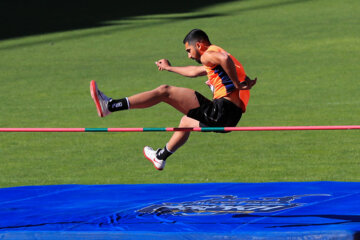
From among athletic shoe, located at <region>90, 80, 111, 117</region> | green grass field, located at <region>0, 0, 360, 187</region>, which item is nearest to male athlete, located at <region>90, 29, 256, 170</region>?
athletic shoe, located at <region>90, 80, 111, 117</region>

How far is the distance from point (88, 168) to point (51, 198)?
320cm

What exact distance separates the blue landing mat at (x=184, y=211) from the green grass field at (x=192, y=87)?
6.31ft

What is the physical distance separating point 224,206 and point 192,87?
10.8m

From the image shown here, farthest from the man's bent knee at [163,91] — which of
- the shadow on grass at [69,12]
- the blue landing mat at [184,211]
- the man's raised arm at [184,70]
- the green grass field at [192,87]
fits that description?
the shadow on grass at [69,12]

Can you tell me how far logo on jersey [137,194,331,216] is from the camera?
347 inches

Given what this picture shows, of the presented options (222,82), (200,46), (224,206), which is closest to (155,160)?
(224,206)

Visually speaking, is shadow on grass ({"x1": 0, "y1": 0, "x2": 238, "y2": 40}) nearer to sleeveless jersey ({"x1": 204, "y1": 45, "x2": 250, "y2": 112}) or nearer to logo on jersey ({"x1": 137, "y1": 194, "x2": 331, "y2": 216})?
logo on jersey ({"x1": 137, "y1": 194, "x2": 331, "y2": 216})

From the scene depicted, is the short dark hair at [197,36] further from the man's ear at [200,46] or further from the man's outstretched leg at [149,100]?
the man's outstretched leg at [149,100]

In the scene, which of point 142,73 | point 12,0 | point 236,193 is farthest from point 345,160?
point 12,0

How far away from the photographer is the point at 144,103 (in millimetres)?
8312

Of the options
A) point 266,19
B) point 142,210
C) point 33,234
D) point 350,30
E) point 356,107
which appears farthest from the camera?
point 266,19

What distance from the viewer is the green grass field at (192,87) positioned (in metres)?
13.2

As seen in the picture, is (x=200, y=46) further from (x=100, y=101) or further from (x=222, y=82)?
(x=100, y=101)

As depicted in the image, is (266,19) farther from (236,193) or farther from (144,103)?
(144,103)
